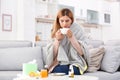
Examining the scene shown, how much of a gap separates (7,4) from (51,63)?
2404 mm

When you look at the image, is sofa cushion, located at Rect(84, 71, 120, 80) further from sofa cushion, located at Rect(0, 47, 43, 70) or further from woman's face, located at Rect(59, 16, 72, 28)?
sofa cushion, located at Rect(0, 47, 43, 70)

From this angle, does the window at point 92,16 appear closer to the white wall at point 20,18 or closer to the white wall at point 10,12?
the white wall at point 20,18

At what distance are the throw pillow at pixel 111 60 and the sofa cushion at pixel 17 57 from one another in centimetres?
84

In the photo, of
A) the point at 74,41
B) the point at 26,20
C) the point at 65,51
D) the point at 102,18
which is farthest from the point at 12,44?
the point at 102,18

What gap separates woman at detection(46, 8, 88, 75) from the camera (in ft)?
8.17

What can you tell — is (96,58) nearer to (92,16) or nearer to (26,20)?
(26,20)

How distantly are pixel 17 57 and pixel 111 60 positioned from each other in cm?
125

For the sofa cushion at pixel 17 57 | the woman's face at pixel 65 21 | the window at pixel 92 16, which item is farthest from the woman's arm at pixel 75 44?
the window at pixel 92 16

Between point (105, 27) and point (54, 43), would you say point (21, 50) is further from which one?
point (105, 27)

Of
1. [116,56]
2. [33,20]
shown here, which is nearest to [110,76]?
[116,56]

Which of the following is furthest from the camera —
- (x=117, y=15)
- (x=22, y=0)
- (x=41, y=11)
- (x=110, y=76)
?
(x=117, y=15)

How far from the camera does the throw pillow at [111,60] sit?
2.81 m

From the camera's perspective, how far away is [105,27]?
7.01 m

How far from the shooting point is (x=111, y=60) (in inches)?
Answer: 111
